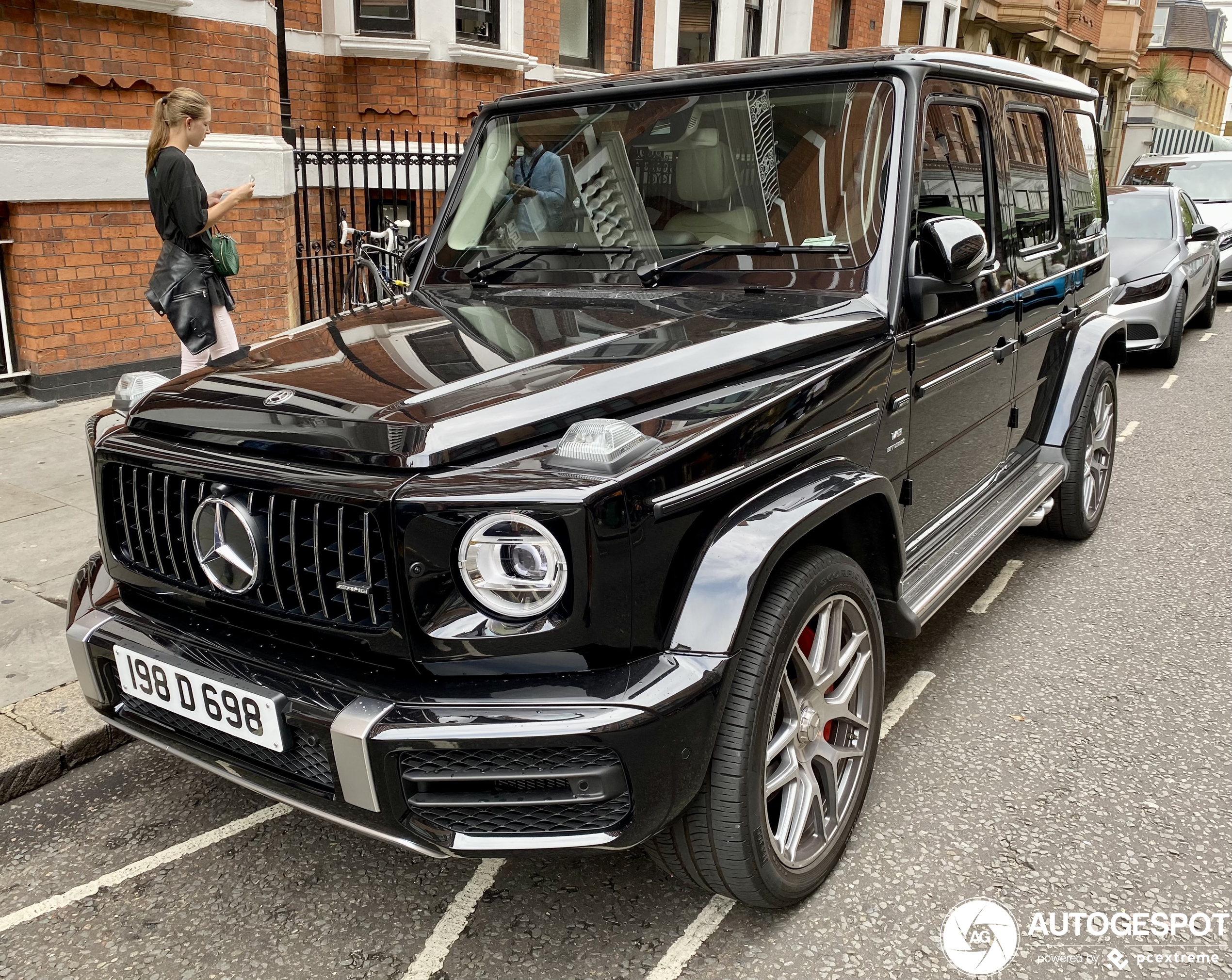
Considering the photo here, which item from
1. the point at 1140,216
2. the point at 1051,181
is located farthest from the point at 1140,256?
the point at 1051,181

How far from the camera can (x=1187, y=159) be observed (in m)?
14.5

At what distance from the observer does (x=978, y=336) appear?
3541 millimetres

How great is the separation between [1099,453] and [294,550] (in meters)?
4.32

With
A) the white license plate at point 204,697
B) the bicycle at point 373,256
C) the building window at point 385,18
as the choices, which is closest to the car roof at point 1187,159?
the building window at point 385,18

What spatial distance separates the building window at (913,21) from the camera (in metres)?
23.5

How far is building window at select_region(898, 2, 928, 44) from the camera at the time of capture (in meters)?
23.5

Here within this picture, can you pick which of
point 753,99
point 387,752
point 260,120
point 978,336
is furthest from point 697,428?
point 260,120

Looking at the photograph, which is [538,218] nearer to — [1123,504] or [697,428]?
[697,428]

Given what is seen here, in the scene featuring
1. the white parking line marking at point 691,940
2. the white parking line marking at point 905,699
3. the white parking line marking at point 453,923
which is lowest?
the white parking line marking at point 453,923

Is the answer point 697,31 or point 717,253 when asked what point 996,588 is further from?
point 697,31

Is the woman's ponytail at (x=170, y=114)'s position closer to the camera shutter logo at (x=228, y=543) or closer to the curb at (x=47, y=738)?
the curb at (x=47, y=738)

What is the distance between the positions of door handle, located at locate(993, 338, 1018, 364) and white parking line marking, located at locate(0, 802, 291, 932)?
2.79 meters

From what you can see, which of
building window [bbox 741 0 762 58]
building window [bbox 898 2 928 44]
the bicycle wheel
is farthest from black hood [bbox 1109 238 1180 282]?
building window [bbox 898 2 928 44]
